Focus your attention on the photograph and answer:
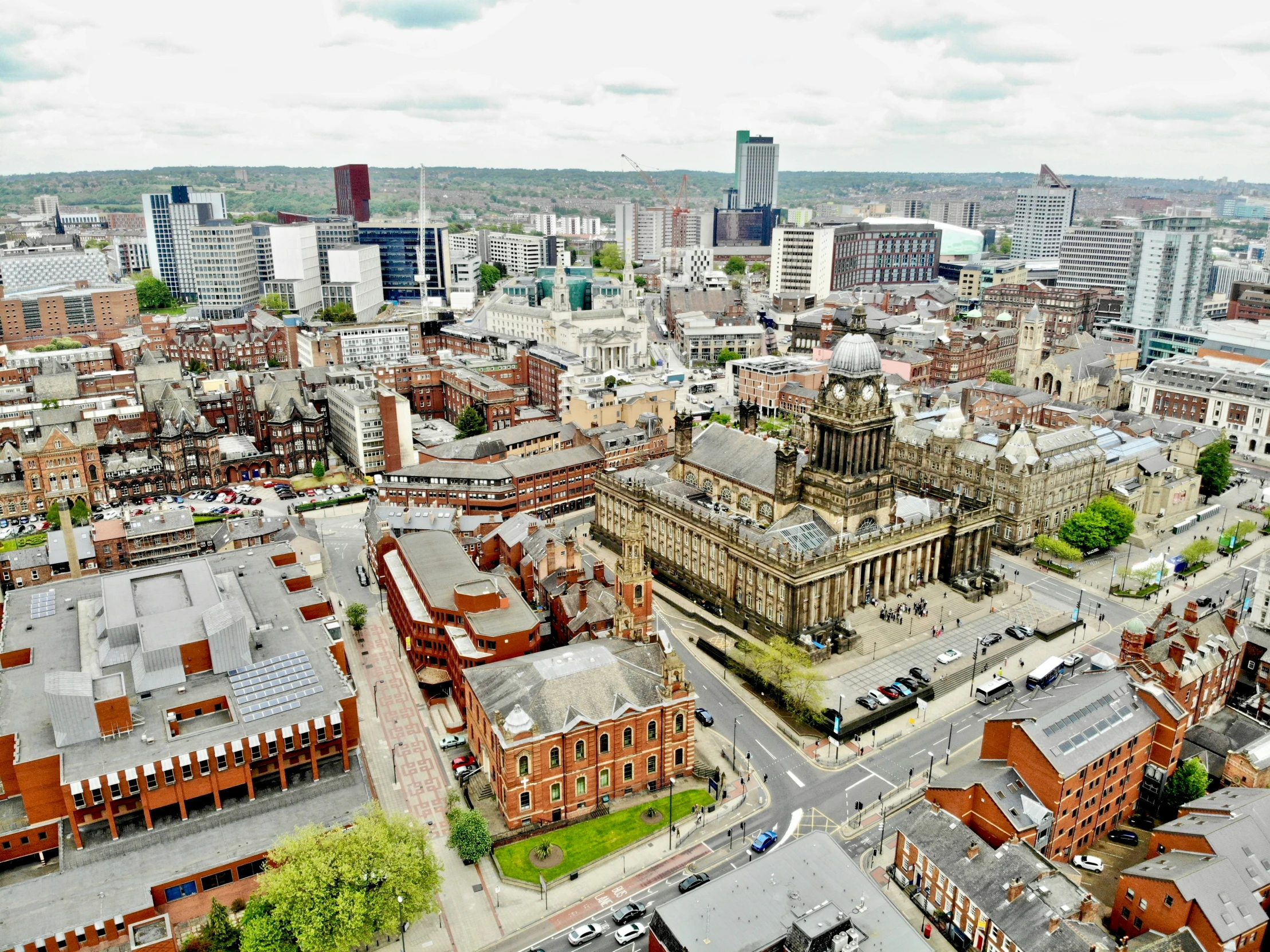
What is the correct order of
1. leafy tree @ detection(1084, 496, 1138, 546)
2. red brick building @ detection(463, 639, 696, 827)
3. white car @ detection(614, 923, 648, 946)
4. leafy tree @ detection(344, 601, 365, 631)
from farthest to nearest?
leafy tree @ detection(1084, 496, 1138, 546) → leafy tree @ detection(344, 601, 365, 631) → red brick building @ detection(463, 639, 696, 827) → white car @ detection(614, 923, 648, 946)

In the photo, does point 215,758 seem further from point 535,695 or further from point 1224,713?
point 1224,713

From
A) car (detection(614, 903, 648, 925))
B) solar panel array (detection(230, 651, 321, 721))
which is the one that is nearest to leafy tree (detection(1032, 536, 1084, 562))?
car (detection(614, 903, 648, 925))

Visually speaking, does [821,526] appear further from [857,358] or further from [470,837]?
[470,837]

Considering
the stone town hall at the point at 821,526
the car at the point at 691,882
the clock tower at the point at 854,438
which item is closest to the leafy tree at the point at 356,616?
the stone town hall at the point at 821,526

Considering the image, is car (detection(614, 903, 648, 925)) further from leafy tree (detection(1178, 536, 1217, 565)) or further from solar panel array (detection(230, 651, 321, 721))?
leafy tree (detection(1178, 536, 1217, 565))

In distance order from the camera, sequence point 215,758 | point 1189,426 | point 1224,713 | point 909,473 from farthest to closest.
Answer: point 1189,426 < point 909,473 < point 1224,713 < point 215,758

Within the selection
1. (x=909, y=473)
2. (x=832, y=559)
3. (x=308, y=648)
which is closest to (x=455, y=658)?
(x=308, y=648)
